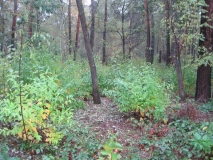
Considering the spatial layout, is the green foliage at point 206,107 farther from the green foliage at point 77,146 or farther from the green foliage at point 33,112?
the green foliage at point 33,112

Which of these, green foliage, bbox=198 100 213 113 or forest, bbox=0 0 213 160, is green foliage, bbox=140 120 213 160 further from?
green foliage, bbox=198 100 213 113

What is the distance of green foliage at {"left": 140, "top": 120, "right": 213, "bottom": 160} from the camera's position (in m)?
3.54

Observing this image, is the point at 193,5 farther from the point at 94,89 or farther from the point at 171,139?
the point at 171,139

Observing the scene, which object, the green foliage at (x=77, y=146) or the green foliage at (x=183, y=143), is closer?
the green foliage at (x=183, y=143)

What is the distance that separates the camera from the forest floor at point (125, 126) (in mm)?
4273

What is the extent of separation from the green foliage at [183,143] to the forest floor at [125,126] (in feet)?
0.48

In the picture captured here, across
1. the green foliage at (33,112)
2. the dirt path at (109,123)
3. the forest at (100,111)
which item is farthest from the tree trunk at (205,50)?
the green foliage at (33,112)

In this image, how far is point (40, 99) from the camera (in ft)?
12.0

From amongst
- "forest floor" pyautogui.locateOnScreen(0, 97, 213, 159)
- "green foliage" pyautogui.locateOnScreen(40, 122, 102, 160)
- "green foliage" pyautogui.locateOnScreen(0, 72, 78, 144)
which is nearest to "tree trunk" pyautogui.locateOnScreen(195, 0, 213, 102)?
"forest floor" pyautogui.locateOnScreen(0, 97, 213, 159)

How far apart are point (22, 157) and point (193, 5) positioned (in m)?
6.53

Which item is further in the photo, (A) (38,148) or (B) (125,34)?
(B) (125,34)

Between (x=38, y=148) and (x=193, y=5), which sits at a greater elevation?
(x=193, y=5)

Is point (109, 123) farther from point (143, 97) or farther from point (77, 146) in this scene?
point (77, 146)

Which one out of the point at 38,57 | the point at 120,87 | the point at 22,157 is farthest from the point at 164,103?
the point at 38,57
